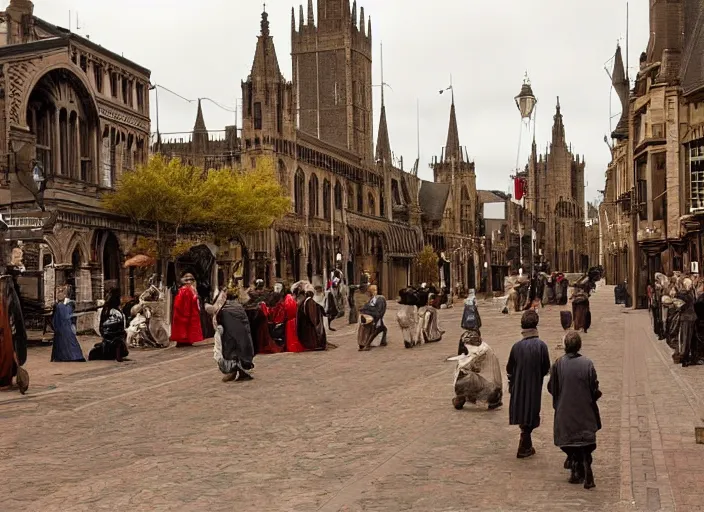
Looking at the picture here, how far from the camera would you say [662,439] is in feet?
36.6

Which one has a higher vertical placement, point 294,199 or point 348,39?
point 348,39

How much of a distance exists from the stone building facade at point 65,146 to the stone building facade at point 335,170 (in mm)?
13698

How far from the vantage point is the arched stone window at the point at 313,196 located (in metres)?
71.0

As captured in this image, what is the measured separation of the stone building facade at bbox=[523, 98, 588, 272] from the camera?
14875cm

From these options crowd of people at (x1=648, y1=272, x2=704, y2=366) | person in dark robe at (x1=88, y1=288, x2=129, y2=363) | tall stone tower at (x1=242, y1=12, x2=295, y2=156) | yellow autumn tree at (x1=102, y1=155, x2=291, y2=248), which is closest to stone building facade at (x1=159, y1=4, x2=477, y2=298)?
tall stone tower at (x1=242, y1=12, x2=295, y2=156)

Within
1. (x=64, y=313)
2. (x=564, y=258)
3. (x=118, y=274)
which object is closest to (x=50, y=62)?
(x=118, y=274)

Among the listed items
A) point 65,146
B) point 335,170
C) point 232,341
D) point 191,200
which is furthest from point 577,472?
point 335,170

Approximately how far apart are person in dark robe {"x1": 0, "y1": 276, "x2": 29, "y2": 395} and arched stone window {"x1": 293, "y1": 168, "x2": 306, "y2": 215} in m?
51.7

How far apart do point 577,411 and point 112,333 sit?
600 inches

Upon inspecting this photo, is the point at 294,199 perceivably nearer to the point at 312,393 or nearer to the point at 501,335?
the point at 501,335

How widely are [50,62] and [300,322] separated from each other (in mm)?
15620

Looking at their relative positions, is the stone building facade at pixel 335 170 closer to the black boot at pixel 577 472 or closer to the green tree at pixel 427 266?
the green tree at pixel 427 266

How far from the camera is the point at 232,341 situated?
57.3ft

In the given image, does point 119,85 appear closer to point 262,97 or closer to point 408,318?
point 262,97
